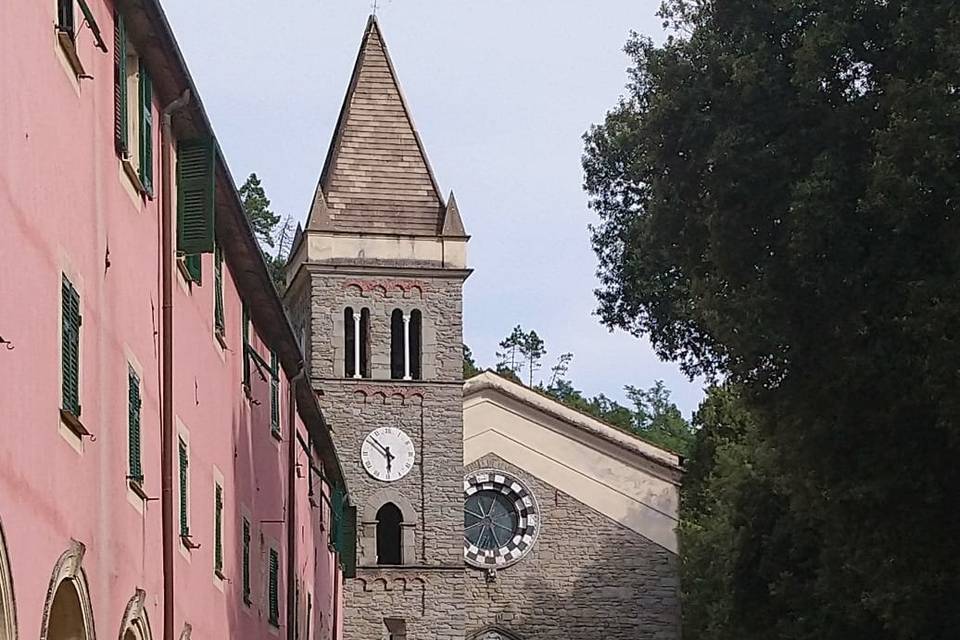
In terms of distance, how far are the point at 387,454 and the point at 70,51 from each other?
34469 millimetres

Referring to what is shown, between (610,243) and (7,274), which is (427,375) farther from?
(7,274)

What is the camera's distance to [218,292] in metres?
20.7

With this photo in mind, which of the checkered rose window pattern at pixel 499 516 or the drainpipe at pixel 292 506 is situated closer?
the drainpipe at pixel 292 506

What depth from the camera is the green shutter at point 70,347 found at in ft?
40.7

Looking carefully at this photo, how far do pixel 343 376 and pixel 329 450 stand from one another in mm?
11705

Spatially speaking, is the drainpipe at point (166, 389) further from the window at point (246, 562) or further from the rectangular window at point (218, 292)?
the window at point (246, 562)

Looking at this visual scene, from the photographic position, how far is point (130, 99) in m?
15.3

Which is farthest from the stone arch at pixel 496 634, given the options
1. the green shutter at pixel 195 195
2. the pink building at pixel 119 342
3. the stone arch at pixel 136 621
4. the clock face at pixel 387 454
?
the stone arch at pixel 136 621

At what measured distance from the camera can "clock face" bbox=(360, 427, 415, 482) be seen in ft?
153

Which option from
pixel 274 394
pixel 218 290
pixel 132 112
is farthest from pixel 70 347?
pixel 274 394

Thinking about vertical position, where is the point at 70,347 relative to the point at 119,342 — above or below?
below

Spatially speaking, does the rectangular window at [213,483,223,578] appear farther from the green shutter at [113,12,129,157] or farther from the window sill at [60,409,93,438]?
the window sill at [60,409,93,438]

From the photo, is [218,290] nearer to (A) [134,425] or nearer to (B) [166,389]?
(B) [166,389]

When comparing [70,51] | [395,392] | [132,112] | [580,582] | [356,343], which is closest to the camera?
[70,51]
